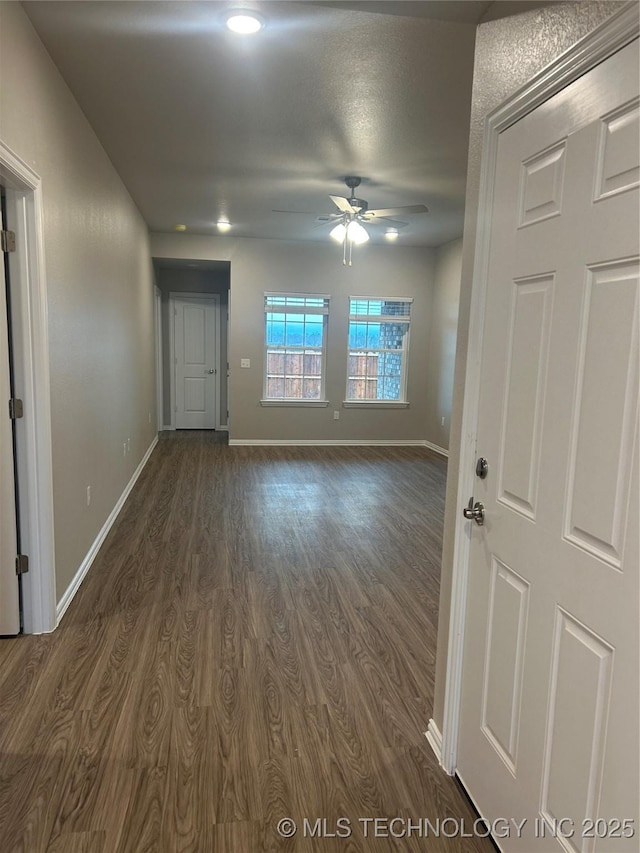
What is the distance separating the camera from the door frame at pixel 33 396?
2.29 metres

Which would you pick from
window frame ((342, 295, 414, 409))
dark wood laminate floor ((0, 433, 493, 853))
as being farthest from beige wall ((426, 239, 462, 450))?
dark wood laminate floor ((0, 433, 493, 853))

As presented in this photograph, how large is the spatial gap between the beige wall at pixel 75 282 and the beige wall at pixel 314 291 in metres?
2.25

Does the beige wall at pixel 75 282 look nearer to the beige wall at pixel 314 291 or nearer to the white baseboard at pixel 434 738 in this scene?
the white baseboard at pixel 434 738

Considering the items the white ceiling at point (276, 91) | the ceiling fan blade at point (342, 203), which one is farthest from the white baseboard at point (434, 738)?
the ceiling fan blade at point (342, 203)

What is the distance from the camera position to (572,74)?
1208 mm

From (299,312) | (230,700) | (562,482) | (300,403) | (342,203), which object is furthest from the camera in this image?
(300,403)

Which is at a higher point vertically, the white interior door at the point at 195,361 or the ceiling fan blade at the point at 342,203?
the ceiling fan blade at the point at 342,203

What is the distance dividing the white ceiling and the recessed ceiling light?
41 millimetres

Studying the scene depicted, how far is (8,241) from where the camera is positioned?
2264 mm

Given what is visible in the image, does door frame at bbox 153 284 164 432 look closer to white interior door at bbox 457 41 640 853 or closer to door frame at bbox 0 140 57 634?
door frame at bbox 0 140 57 634

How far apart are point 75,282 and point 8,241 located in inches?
29.5

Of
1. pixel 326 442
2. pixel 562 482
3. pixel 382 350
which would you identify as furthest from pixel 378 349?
pixel 562 482

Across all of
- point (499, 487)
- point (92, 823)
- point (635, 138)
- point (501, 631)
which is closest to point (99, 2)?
point (635, 138)

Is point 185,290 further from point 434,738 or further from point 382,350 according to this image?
point 434,738
